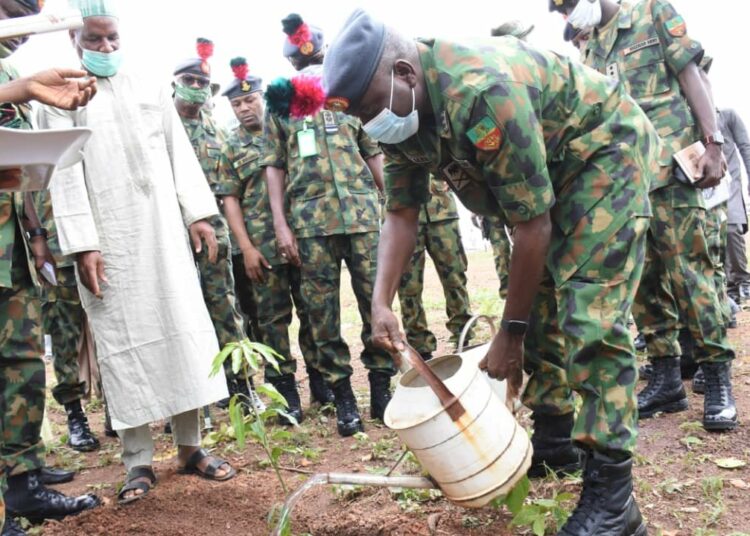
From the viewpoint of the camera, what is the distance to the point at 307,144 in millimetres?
4098

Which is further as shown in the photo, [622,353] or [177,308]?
[177,308]

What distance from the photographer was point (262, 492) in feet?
9.67

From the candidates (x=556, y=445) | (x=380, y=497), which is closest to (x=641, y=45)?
(x=556, y=445)

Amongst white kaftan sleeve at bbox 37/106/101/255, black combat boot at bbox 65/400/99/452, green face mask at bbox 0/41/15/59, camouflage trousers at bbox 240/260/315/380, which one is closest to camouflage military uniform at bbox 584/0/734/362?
camouflage trousers at bbox 240/260/315/380

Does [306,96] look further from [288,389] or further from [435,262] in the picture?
[288,389]

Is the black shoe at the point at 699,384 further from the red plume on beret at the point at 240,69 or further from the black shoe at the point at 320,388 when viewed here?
the red plume on beret at the point at 240,69

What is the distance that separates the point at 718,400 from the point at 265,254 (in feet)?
9.16

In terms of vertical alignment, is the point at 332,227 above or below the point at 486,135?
below

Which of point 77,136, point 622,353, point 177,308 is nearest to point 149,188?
point 177,308

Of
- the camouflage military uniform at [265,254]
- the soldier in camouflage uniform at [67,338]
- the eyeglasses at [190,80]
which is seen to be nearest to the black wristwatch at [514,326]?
the camouflage military uniform at [265,254]

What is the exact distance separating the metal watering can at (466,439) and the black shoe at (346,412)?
1.69 metres

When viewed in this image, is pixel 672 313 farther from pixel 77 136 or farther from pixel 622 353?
pixel 77 136

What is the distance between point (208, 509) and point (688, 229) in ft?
8.84

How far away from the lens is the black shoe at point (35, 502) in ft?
9.36
